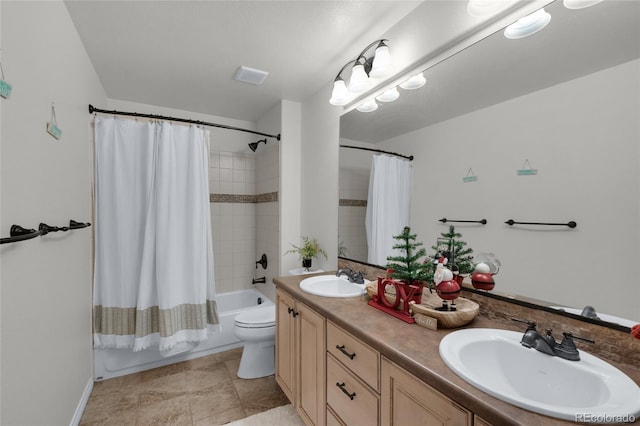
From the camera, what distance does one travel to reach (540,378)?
0.86m

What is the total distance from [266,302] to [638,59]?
9.72 ft

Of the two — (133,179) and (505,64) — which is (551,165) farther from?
(133,179)

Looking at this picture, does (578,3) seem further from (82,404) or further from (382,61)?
(82,404)

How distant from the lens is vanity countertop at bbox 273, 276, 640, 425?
635 mm

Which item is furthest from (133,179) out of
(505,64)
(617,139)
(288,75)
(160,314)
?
(617,139)

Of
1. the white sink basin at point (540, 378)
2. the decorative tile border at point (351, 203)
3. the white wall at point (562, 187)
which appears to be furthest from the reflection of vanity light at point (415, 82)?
the white sink basin at point (540, 378)

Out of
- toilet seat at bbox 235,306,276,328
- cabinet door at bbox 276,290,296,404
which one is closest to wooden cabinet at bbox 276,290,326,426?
cabinet door at bbox 276,290,296,404

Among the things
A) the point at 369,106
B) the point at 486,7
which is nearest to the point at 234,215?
the point at 369,106

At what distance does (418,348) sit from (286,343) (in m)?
1.09

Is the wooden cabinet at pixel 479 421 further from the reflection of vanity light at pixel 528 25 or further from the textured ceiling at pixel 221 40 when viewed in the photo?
the textured ceiling at pixel 221 40

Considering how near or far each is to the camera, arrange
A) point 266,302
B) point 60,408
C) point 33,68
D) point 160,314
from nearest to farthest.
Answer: point 33,68
point 60,408
point 160,314
point 266,302

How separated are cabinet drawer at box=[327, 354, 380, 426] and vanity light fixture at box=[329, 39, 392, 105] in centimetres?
156

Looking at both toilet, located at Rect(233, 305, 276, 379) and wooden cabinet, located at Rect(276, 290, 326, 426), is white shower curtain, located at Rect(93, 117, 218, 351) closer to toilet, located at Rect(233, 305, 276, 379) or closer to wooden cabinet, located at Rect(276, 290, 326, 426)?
toilet, located at Rect(233, 305, 276, 379)

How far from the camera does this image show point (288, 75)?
2.24 meters
